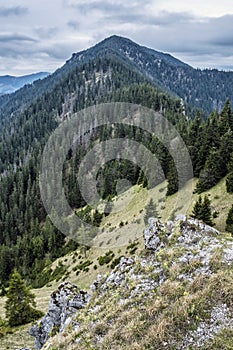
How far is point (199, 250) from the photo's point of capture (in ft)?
73.2

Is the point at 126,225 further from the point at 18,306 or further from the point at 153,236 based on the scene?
the point at 153,236

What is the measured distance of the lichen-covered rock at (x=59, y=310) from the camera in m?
23.2

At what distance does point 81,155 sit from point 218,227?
12894 centimetres

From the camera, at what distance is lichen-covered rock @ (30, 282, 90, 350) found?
913 inches

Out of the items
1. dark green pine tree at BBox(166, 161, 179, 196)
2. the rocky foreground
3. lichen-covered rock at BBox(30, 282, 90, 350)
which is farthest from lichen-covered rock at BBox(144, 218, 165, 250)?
dark green pine tree at BBox(166, 161, 179, 196)

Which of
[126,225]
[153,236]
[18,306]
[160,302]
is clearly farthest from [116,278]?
[126,225]

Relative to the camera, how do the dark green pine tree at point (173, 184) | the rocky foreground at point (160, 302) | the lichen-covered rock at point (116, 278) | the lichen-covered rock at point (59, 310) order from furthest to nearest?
1. the dark green pine tree at point (173, 184)
2. the lichen-covered rock at point (59, 310)
3. the lichen-covered rock at point (116, 278)
4. the rocky foreground at point (160, 302)

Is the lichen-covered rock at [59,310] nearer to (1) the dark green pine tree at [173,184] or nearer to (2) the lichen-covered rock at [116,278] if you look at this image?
(2) the lichen-covered rock at [116,278]

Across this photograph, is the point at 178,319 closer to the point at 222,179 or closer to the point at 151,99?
the point at 222,179

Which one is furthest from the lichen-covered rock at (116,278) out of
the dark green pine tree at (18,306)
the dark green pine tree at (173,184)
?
the dark green pine tree at (173,184)

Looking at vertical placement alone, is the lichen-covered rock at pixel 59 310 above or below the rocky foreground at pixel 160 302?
below

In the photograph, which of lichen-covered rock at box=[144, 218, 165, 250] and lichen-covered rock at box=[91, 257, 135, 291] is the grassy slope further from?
lichen-covered rock at box=[144, 218, 165, 250]

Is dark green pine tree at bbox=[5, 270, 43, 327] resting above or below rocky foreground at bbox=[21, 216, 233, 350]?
below

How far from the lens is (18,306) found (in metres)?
36.3
